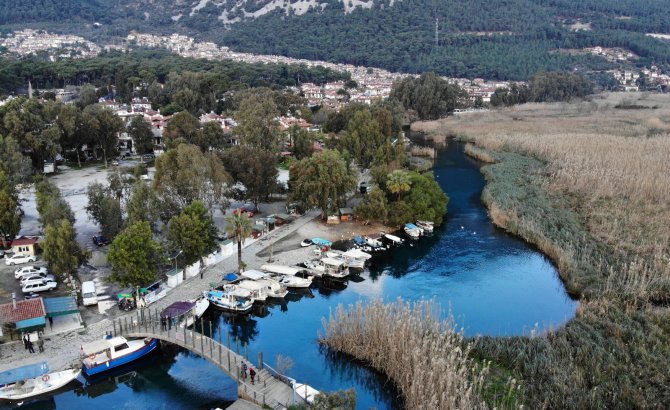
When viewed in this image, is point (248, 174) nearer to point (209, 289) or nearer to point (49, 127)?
point (209, 289)

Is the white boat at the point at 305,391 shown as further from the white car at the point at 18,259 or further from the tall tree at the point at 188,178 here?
the white car at the point at 18,259

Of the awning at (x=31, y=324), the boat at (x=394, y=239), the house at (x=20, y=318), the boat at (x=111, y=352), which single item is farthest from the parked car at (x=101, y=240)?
the boat at (x=394, y=239)

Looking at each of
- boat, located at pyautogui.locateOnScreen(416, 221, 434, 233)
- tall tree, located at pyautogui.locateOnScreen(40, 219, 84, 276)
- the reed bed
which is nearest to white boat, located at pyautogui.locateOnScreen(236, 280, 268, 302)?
the reed bed

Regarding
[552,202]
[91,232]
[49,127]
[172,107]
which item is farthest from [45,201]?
[172,107]

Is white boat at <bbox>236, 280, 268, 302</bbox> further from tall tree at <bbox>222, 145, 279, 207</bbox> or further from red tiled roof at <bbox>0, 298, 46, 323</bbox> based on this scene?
tall tree at <bbox>222, 145, 279, 207</bbox>

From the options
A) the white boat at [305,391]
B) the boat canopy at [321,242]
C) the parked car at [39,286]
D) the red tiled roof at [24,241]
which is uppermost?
the red tiled roof at [24,241]

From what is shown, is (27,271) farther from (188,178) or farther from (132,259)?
(188,178)
